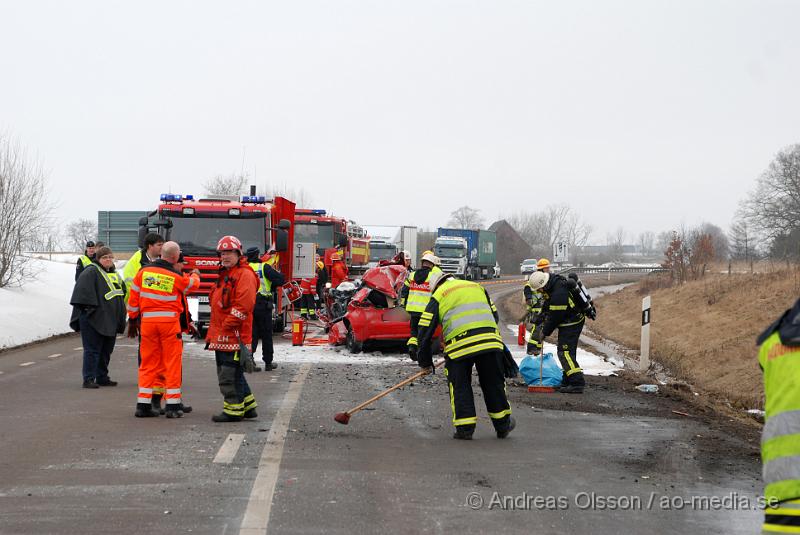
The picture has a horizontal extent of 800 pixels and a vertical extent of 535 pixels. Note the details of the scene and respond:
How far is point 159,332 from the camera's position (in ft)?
33.0

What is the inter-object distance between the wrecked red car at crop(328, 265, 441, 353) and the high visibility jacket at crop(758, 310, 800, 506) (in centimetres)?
1356

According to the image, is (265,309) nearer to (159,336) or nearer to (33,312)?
(159,336)

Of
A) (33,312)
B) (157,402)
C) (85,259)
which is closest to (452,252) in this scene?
(33,312)

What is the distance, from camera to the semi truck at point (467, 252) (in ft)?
193

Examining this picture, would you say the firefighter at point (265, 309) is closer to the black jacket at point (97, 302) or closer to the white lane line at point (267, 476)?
the black jacket at point (97, 302)

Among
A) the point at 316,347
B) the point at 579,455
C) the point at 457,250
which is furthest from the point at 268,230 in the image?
the point at 457,250

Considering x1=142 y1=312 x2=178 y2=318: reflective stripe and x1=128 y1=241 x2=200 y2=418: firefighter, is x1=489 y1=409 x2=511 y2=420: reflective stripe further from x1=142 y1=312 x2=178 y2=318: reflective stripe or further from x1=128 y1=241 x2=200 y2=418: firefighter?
x1=142 y1=312 x2=178 y2=318: reflective stripe

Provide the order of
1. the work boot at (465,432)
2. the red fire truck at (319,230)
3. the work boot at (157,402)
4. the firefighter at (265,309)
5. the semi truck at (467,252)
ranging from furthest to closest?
the semi truck at (467,252) < the red fire truck at (319,230) < the firefighter at (265,309) < the work boot at (157,402) < the work boot at (465,432)

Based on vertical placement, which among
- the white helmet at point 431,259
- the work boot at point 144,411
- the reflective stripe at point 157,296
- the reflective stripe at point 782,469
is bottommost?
the work boot at point 144,411

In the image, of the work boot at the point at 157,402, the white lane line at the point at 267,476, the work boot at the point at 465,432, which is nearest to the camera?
the white lane line at the point at 267,476

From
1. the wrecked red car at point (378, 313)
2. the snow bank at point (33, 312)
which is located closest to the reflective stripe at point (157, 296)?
the wrecked red car at point (378, 313)

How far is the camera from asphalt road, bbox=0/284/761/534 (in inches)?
236

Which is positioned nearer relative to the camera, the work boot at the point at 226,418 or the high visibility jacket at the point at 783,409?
the high visibility jacket at the point at 783,409

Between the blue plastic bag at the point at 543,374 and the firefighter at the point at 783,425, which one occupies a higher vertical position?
the firefighter at the point at 783,425
